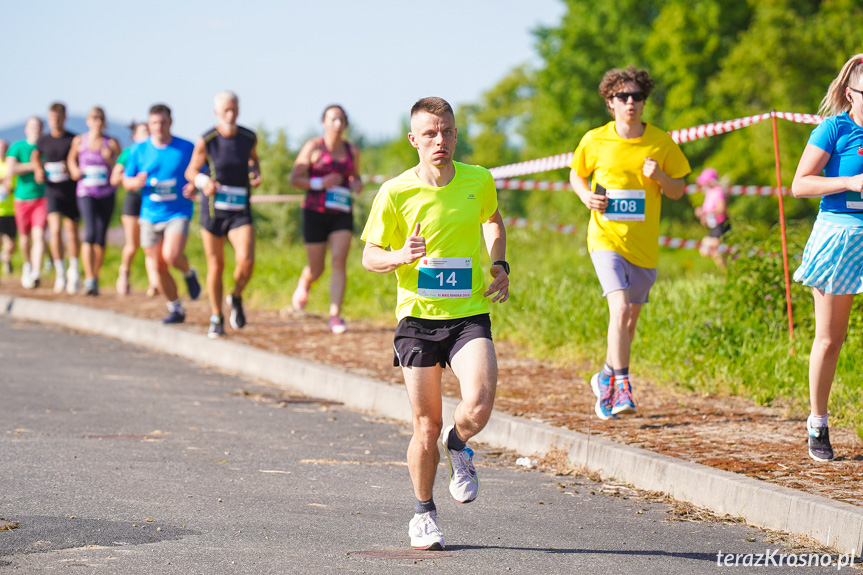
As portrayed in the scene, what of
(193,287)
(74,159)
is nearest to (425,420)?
(193,287)

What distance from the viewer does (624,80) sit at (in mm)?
7324

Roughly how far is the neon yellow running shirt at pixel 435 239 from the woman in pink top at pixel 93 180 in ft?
37.8

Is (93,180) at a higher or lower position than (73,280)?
higher

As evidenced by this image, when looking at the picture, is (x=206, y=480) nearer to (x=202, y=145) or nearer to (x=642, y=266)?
(x=642, y=266)

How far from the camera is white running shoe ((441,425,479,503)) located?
487cm

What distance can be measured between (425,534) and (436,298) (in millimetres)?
950

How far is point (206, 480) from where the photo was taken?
5.92 m

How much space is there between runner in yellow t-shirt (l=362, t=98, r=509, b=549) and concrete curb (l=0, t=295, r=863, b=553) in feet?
4.47

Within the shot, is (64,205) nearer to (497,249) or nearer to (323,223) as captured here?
(323,223)

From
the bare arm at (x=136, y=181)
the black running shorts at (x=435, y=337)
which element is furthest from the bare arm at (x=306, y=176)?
the black running shorts at (x=435, y=337)

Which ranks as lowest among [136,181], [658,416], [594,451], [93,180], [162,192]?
[594,451]

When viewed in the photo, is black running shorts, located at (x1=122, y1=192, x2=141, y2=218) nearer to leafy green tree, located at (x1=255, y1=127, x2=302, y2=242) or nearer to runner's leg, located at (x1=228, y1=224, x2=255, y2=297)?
runner's leg, located at (x1=228, y1=224, x2=255, y2=297)

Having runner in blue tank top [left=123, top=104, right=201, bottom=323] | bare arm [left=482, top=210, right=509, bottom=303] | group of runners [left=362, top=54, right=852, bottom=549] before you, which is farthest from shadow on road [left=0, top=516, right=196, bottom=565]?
runner in blue tank top [left=123, top=104, right=201, bottom=323]

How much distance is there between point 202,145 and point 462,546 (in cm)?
711
